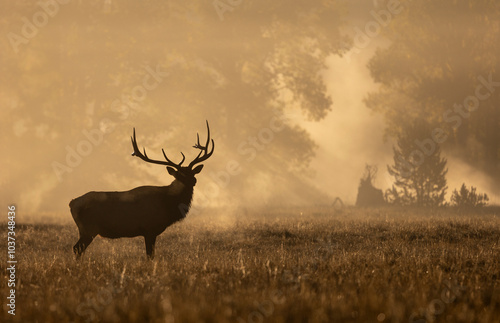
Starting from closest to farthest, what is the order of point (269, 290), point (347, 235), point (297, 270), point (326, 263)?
point (269, 290), point (297, 270), point (326, 263), point (347, 235)

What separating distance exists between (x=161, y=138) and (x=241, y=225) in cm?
1559

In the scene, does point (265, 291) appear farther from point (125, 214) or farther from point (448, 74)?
point (448, 74)

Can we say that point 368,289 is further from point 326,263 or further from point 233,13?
point 233,13

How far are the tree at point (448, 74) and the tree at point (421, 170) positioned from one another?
292 cm

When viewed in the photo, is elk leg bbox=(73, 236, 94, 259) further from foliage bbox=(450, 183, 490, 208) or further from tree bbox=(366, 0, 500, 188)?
tree bbox=(366, 0, 500, 188)

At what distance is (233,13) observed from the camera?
98.7 feet

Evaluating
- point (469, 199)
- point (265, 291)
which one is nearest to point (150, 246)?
point (265, 291)

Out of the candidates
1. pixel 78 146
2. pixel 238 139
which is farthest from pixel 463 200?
pixel 78 146

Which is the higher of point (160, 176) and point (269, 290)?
point (160, 176)

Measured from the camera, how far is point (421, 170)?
27328 mm

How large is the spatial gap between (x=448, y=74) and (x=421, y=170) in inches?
277

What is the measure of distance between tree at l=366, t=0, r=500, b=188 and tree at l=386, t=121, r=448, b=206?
9.57ft

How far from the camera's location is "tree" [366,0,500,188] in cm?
3114

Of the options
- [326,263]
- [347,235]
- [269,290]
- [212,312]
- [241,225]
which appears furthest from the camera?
[241,225]
